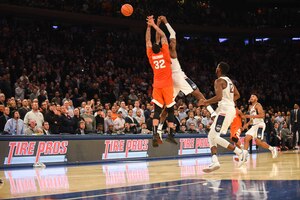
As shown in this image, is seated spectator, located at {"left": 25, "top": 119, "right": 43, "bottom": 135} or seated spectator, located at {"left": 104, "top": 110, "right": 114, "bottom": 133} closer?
seated spectator, located at {"left": 25, "top": 119, "right": 43, "bottom": 135}

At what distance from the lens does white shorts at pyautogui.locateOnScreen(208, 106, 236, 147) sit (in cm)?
1277

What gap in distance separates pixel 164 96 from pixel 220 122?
58.5 inches

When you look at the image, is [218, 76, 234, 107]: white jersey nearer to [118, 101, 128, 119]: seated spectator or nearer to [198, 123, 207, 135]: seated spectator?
[118, 101, 128, 119]: seated spectator

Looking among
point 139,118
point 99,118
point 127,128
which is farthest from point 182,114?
point 99,118

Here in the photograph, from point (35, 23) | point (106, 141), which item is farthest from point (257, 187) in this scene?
point (35, 23)

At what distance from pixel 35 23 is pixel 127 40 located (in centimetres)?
595

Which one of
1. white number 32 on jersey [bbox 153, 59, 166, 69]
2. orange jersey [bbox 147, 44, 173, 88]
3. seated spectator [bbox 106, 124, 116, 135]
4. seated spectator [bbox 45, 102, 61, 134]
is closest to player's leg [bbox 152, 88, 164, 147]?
orange jersey [bbox 147, 44, 173, 88]

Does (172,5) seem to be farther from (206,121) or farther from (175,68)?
(175,68)

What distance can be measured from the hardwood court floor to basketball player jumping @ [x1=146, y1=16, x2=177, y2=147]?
127 centimetres

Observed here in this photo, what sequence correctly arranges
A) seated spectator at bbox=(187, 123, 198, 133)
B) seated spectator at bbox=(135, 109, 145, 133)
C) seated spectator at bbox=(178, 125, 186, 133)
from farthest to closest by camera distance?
seated spectator at bbox=(187, 123, 198, 133)
seated spectator at bbox=(178, 125, 186, 133)
seated spectator at bbox=(135, 109, 145, 133)

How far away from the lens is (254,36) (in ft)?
144

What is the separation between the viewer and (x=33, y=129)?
17.8m

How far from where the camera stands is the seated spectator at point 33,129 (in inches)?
691

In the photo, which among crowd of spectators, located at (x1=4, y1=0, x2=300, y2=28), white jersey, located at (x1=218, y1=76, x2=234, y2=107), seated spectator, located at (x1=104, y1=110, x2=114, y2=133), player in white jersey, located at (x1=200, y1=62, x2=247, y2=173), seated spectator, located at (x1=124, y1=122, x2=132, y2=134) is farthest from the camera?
crowd of spectators, located at (x1=4, y1=0, x2=300, y2=28)
